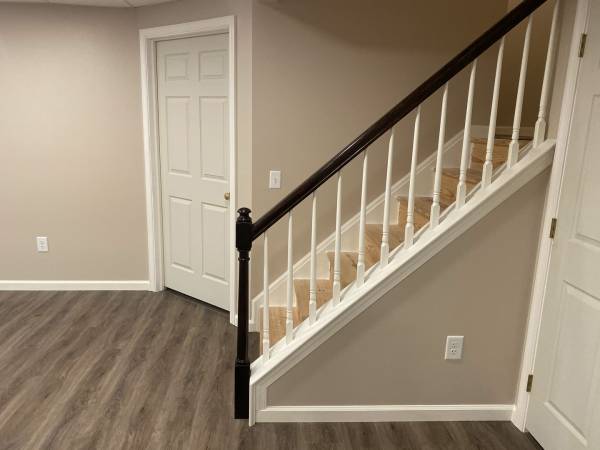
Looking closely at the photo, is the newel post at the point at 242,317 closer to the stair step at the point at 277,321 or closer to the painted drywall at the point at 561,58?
the stair step at the point at 277,321

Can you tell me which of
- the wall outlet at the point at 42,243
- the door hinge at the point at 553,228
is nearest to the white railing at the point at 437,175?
the door hinge at the point at 553,228

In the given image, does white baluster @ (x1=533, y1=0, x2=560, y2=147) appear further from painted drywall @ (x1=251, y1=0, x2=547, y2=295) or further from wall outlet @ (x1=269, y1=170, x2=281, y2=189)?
wall outlet @ (x1=269, y1=170, x2=281, y2=189)

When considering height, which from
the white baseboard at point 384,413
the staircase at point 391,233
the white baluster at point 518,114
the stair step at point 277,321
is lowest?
the white baseboard at point 384,413

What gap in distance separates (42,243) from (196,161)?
1.55 m

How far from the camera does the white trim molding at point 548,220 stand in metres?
1.87

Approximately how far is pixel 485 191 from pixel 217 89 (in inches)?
77.6

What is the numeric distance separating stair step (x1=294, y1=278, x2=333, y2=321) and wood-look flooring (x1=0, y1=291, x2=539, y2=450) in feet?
1.83

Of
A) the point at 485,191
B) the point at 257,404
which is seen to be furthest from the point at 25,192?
the point at 485,191

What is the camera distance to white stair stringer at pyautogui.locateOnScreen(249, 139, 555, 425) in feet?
6.63

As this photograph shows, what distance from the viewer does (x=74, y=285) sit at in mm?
3828

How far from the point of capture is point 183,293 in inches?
149

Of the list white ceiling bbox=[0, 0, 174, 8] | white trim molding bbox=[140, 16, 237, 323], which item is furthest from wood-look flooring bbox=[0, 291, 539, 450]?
white ceiling bbox=[0, 0, 174, 8]

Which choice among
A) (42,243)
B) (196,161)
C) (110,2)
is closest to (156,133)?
(196,161)

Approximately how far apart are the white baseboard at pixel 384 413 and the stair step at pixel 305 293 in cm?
52
